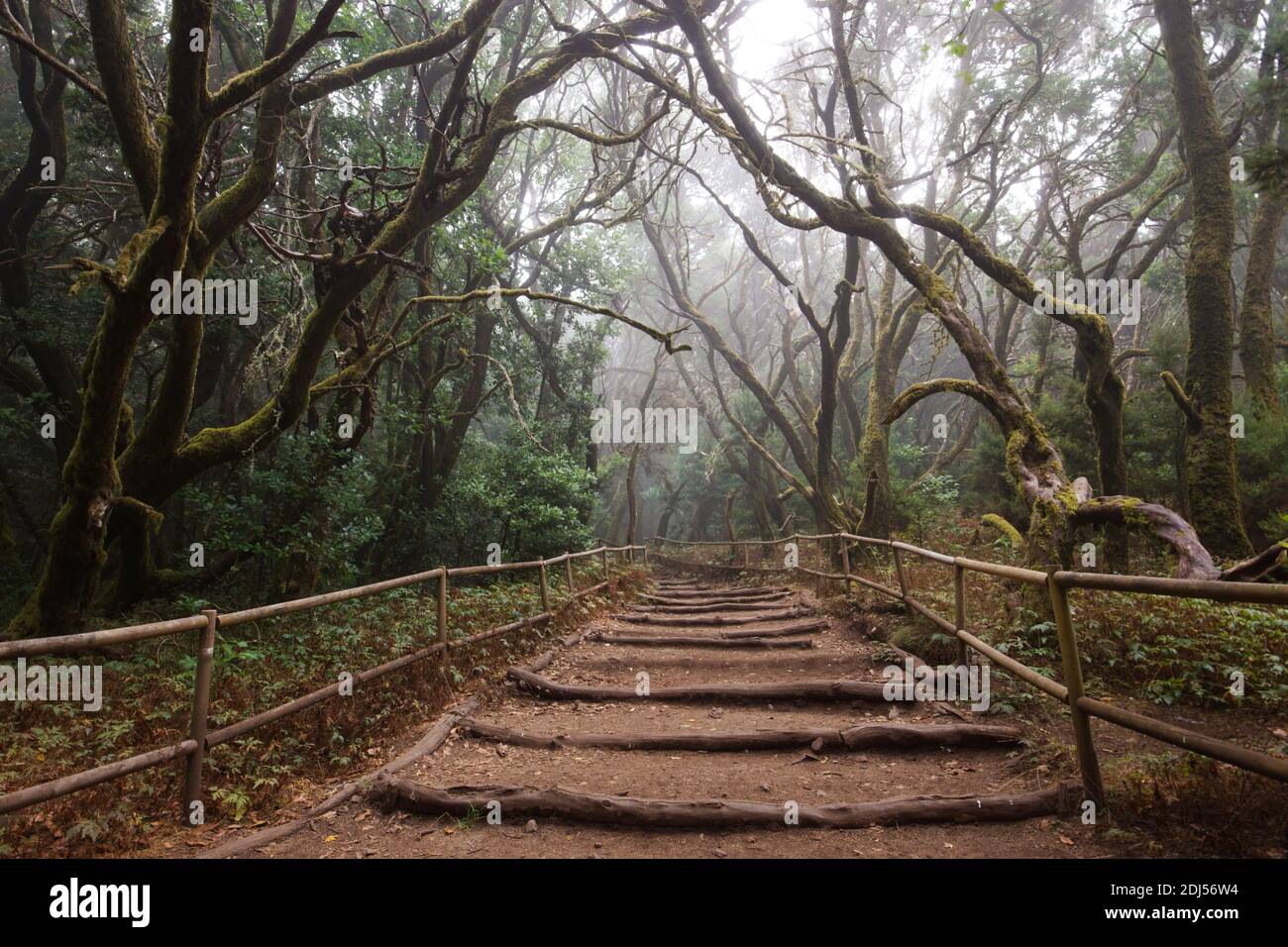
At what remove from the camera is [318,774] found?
3.78m

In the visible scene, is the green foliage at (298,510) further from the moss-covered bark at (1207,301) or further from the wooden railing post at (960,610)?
the moss-covered bark at (1207,301)

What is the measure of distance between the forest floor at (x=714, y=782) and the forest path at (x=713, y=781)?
0.01m

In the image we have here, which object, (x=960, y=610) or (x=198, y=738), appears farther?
(x=960, y=610)

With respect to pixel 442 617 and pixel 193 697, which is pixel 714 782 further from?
pixel 193 697

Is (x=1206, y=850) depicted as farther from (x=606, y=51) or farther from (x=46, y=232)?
(x=46, y=232)

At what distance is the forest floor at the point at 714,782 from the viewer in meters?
2.88

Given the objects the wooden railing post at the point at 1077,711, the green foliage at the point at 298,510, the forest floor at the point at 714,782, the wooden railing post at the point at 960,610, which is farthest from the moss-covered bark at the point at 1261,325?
the green foliage at the point at 298,510

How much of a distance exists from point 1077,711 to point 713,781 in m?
1.90

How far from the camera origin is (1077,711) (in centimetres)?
288

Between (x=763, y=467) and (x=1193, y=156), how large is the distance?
51.0 feet

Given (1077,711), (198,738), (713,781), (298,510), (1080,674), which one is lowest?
(713,781)

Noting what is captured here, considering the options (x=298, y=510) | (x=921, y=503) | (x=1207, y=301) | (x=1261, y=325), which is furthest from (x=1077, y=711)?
(x=921, y=503)

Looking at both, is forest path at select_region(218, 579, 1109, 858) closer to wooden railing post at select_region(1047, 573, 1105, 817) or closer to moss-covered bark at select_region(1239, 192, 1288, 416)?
wooden railing post at select_region(1047, 573, 1105, 817)
